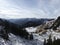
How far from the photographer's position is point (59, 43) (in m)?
74.7

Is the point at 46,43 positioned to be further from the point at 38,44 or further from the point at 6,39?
the point at 6,39

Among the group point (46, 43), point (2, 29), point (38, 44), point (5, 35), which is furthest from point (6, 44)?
point (46, 43)

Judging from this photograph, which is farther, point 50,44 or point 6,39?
point 50,44

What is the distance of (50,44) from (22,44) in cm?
1607

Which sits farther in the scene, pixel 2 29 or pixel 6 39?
pixel 2 29

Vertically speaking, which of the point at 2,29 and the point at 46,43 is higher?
the point at 2,29

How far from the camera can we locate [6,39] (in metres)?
58.6

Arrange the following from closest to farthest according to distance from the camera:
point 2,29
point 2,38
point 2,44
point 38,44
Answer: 1. point 2,44
2. point 2,38
3. point 2,29
4. point 38,44

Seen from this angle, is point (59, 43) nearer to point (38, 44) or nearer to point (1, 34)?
point (38, 44)

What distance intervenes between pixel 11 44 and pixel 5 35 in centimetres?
453

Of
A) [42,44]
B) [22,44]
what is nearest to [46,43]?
[42,44]

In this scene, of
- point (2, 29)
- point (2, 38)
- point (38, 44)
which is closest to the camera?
point (2, 38)

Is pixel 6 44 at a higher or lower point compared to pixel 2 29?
lower

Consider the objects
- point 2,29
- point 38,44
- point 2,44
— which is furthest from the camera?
point 38,44
